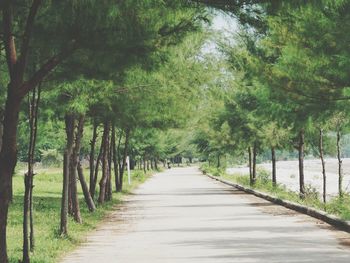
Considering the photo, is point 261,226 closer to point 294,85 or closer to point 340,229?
point 340,229

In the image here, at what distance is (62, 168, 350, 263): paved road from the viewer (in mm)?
11398

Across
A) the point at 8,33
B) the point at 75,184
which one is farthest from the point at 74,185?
the point at 8,33

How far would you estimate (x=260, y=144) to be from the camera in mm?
35000

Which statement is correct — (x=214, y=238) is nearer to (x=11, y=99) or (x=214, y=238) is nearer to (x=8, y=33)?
(x=11, y=99)

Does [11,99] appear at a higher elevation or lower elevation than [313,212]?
higher

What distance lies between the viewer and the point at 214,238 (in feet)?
46.6

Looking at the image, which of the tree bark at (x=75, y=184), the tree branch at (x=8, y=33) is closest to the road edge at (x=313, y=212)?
the tree bark at (x=75, y=184)

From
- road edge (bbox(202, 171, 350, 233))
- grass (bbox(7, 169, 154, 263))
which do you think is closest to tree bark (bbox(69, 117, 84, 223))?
grass (bbox(7, 169, 154, 263))

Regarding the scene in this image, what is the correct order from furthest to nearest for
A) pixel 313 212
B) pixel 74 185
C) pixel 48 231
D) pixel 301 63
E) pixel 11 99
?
pixel 313 212 < pixel 74 185 < pixel 48 231 < pixel 301 63 < pixel 11 99

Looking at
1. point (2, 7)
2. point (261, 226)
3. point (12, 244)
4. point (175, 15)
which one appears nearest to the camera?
point (2, 7)

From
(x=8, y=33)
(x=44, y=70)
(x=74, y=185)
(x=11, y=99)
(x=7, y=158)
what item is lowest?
(x=74, y=185)

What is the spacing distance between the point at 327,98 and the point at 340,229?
122 inches

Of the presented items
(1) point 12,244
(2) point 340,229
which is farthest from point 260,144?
(1) point 12,244

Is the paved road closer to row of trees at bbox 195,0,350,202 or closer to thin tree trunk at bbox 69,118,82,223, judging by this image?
thin tree trunk at bbox 69,118,82,223
